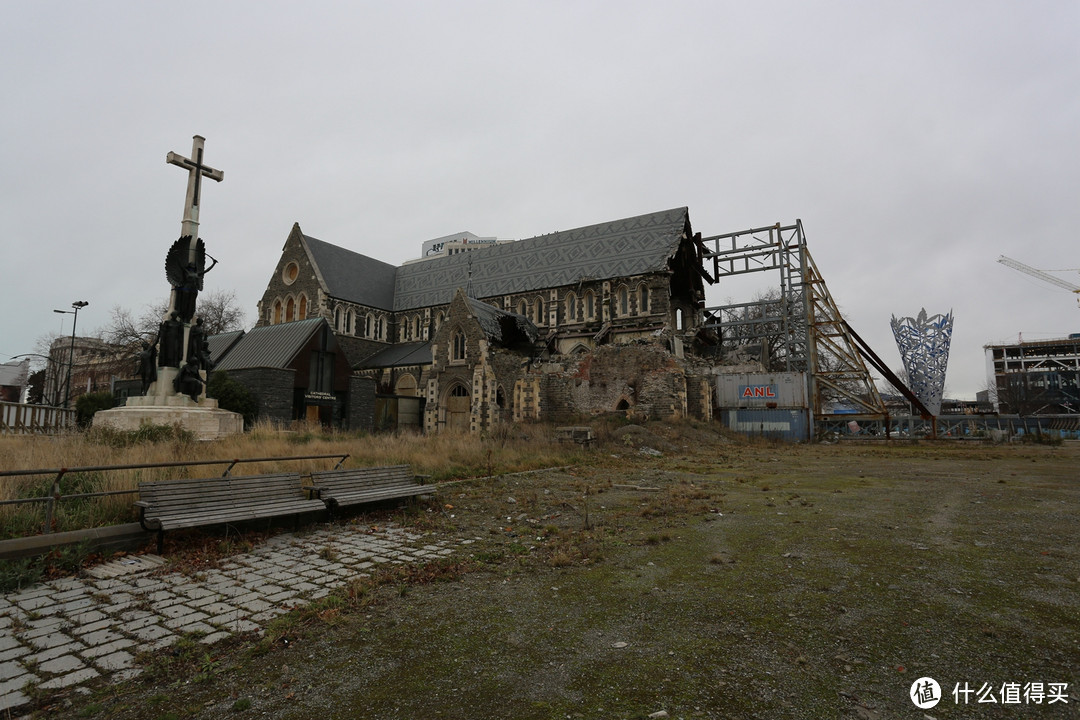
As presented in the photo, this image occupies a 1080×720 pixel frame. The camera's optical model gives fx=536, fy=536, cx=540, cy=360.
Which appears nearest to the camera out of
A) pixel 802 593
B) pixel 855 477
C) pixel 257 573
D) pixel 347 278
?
pixel 802 593

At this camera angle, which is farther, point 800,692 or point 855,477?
point 855,477

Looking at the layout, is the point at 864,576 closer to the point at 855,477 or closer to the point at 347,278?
the point at 855,477

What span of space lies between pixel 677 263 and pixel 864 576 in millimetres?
31677

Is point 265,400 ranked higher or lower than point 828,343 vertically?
lower

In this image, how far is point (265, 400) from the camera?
2206cm

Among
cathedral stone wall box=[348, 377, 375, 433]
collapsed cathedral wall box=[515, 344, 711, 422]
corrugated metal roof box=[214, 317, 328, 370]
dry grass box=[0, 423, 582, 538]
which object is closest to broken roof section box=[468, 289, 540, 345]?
collapsed cathedral wall box=[515, 344, 711, 422]

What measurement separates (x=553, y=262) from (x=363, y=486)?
31.3 metres

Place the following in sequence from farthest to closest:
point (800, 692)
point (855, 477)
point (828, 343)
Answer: point (828, 343) < point (855, 477) < point (800, 692)

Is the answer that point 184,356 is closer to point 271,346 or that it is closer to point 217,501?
point 271,346

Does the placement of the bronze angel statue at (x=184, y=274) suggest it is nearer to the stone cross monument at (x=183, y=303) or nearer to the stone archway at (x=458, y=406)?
the stone cross monument at (x=183, y=303)

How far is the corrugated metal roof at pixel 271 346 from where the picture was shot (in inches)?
929

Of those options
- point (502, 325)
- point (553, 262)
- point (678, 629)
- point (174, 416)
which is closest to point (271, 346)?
point (174, 416)

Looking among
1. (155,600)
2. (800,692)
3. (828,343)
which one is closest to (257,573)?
(155,600)

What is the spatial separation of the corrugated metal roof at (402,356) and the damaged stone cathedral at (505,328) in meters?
0.15
